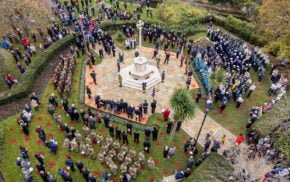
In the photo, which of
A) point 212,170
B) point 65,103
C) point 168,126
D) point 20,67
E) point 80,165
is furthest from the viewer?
point 20,67

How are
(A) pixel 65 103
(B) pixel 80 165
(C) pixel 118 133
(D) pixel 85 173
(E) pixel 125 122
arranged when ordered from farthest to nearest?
(E) pixel 125 122
(A) pixel 65 103
(C) pixel 118 133
(B) pixel 80 165
(D) pixel 85 173

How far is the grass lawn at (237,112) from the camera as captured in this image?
1917cm

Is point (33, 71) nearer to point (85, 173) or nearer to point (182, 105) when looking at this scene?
point (85, 173)

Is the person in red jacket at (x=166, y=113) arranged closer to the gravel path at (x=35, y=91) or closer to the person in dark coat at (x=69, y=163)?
the person in dark coat at (x=69, y=163)

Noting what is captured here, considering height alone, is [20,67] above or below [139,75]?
above

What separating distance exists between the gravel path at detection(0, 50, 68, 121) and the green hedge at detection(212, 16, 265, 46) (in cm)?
2051

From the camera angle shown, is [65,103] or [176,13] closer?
[65,103]

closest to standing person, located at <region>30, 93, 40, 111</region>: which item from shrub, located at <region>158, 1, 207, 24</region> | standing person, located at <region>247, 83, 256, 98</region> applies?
standing person, located at <region>247, 83, 256, 98</region>

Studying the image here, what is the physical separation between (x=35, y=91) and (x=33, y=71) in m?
1.87

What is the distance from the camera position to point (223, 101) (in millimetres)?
19438

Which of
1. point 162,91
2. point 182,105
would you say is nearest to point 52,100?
point 162,91

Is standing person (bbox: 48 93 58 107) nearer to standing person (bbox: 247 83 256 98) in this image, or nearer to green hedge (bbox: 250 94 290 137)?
green hedge (bbox: 250 94 290 137)

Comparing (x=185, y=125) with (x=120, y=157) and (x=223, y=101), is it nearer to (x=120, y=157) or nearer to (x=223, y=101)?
(x=223, y=101)

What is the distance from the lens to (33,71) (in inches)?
868
